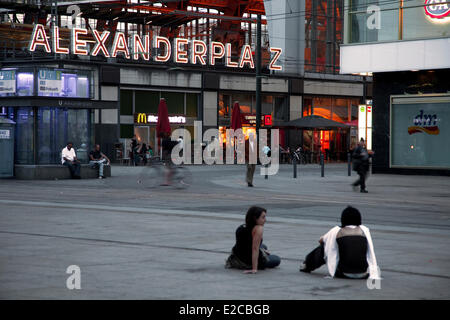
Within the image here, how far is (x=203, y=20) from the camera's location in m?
68.1

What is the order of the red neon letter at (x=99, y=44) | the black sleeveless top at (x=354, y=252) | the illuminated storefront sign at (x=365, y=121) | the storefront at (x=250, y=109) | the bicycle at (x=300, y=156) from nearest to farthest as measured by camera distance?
the black sleeveless top at (x=354, y=252) < the illuminated storefront sign at (x=365, y=121) < the red neon letter at (x=99, y=44) < the bicycle at (x=300, y=156) < the storefront at (x=250, y=109)

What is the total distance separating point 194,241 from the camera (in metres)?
12.2

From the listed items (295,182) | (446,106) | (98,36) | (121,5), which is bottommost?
(295,182)

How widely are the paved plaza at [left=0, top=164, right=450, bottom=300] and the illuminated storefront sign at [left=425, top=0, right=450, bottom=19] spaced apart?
9.79m

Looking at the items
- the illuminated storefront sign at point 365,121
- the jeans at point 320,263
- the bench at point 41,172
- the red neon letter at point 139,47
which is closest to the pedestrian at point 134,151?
the red neon letter at point 139,47

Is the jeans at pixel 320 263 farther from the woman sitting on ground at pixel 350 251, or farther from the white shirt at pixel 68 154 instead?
the white shirt at pixel 68 154

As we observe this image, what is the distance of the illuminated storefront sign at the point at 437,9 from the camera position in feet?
104

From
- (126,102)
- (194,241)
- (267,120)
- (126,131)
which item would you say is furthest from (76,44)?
(194,241)

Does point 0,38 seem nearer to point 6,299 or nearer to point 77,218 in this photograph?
point 77,218

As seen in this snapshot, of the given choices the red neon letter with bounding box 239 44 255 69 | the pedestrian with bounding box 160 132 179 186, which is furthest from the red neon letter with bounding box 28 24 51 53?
the pedestrian with bounding box 160 132 179 186

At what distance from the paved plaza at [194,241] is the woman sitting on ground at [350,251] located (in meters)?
0.22

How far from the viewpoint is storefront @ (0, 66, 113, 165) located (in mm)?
30719
